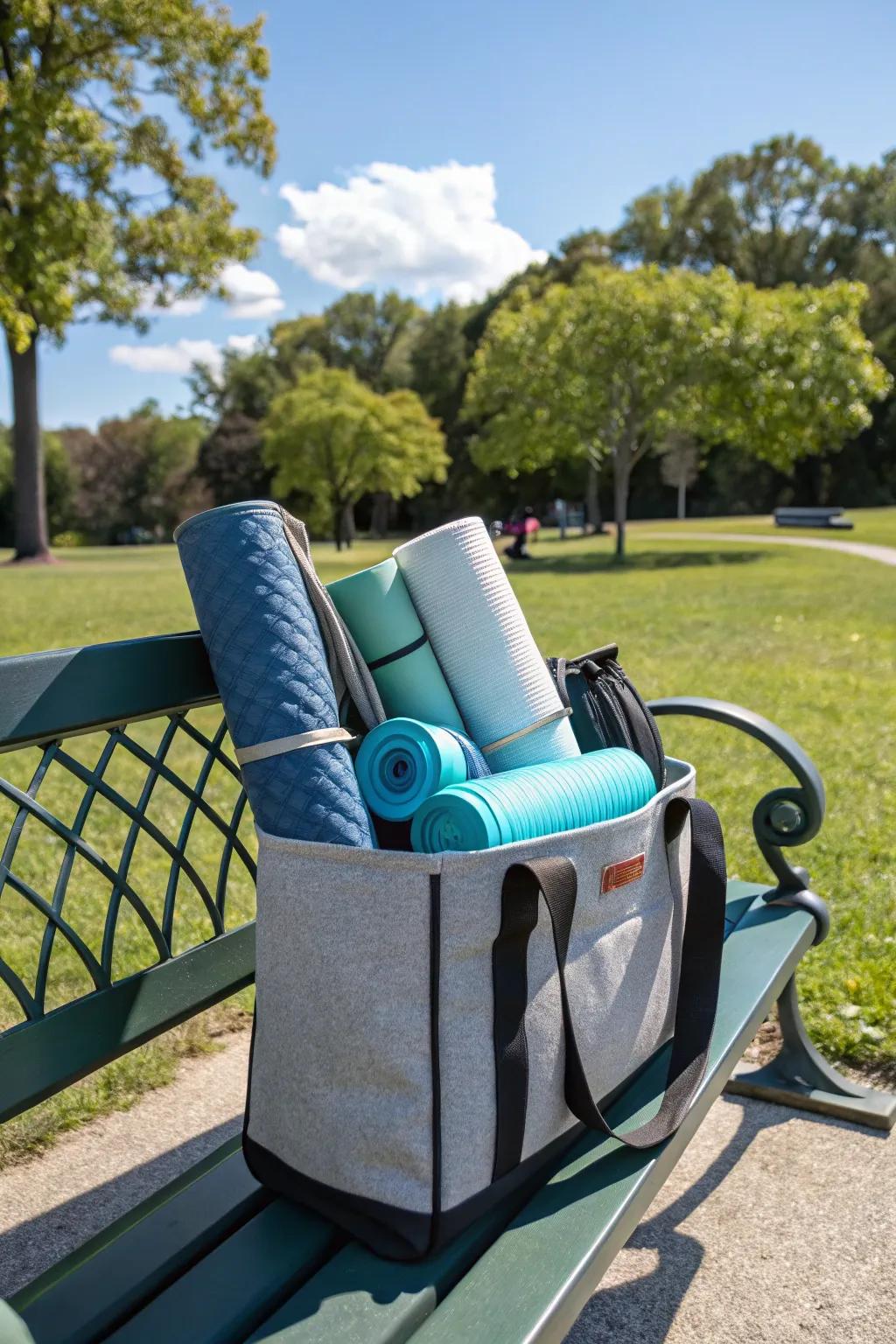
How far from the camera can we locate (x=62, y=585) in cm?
1706

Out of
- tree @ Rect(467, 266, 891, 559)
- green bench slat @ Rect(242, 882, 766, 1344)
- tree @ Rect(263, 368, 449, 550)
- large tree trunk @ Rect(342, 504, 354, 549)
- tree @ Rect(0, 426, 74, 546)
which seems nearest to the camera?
green bench slat @ Rect(242, 882, 766, 1344)

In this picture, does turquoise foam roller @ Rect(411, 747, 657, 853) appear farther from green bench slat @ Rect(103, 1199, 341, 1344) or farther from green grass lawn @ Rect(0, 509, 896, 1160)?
green grass lawn @ Rect(0, 509, 896, 1160)

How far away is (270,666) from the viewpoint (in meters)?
1.47

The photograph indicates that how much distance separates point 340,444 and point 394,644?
37961 millimetres

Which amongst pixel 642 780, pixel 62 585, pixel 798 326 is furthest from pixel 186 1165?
pixel 798 326

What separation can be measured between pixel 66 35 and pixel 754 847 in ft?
58.0

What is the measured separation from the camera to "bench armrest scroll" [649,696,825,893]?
Result: 253cm

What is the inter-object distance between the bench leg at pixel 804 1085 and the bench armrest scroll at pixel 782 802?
0.89 feet

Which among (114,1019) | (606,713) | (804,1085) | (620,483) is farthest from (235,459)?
(114,1019)

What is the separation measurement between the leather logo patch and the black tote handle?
0.12 meters

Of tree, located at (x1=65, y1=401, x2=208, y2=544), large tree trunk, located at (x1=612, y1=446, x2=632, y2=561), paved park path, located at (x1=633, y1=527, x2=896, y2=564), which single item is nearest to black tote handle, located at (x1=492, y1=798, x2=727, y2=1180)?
paved park path, located at (x1=633, y1=527, x2=896, y2=564)

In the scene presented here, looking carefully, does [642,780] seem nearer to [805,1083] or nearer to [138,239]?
[805,1083]

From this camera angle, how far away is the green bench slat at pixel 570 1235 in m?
1.23

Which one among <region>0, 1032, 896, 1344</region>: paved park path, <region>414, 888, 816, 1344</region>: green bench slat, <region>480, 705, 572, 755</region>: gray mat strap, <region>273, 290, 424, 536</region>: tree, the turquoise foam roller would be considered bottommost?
<region>0, 1032, 896, 1344</region>: paved park path
